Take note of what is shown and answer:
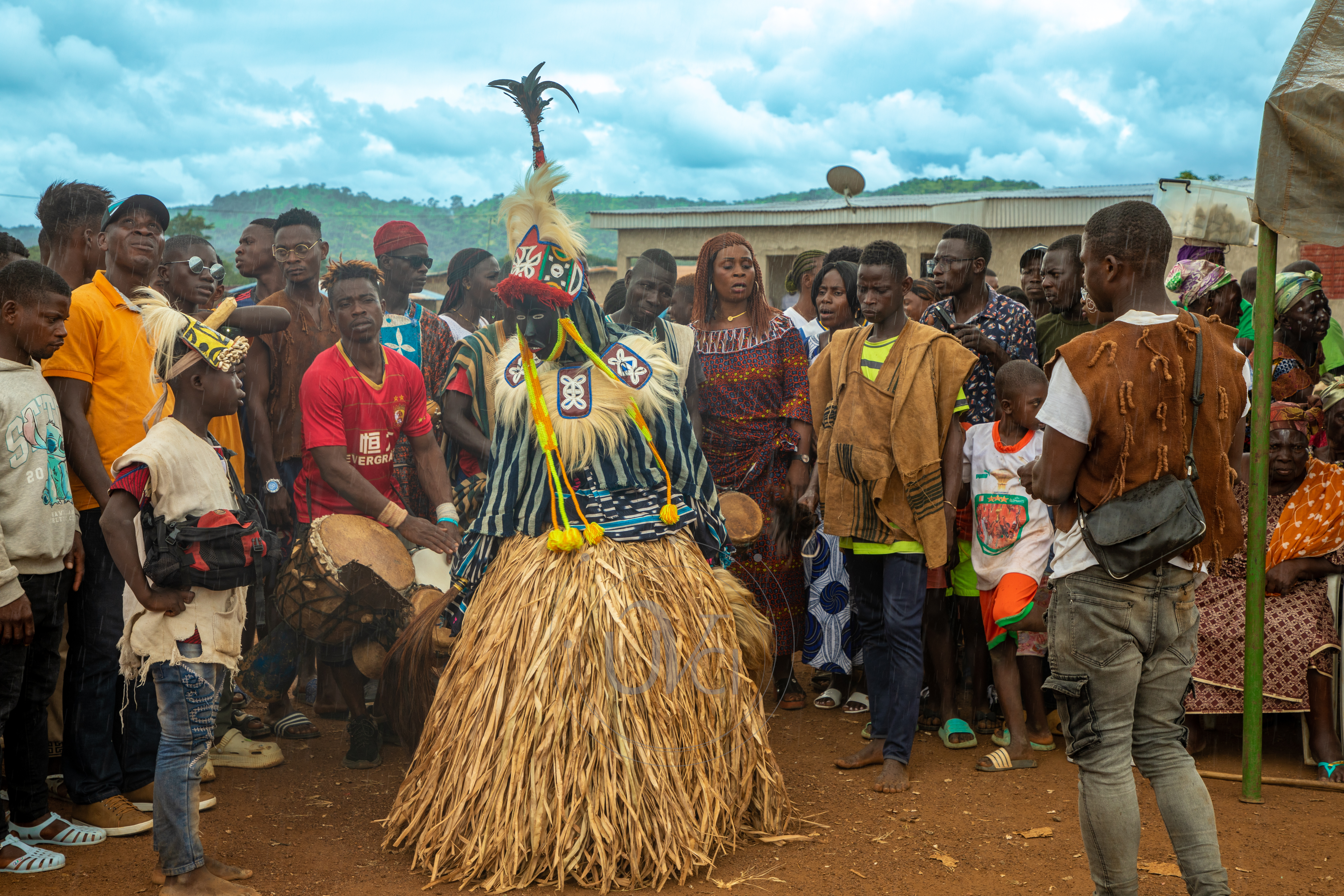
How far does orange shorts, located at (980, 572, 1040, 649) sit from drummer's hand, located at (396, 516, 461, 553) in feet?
8.46

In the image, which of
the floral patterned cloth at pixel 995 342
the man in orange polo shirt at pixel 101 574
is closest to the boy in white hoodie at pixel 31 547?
the man in orange polo shirt at pixel 101 574

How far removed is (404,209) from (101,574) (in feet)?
90.7

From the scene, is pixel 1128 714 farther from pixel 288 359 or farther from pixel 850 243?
pixel 850 243

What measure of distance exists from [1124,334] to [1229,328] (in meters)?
0.38

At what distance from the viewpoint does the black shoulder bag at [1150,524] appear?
295cm

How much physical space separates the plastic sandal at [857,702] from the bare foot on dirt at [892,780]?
1.06 m

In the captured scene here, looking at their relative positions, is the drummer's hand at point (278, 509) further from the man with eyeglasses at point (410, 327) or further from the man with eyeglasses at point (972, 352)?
the man with eyeglasses at point (972, 352)

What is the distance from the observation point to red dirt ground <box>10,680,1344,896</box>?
3.68 m

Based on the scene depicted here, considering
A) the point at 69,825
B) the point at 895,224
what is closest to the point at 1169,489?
the point at 69,825

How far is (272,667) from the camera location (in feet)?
17.4

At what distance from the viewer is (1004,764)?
484 centimetres

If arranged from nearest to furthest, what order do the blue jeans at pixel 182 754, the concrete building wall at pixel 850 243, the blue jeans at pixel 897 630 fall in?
1. the blue jeans at pixel 182 754
2. the blue jeans at pixel 897 630
3. the concrete building wall at pixel 850 243

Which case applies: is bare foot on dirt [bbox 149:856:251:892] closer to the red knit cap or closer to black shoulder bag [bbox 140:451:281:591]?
black shoulder bag [bbox 140:451:281:591]

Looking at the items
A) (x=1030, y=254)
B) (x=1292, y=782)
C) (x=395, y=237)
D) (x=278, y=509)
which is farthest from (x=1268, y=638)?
(x=395, y=237)
